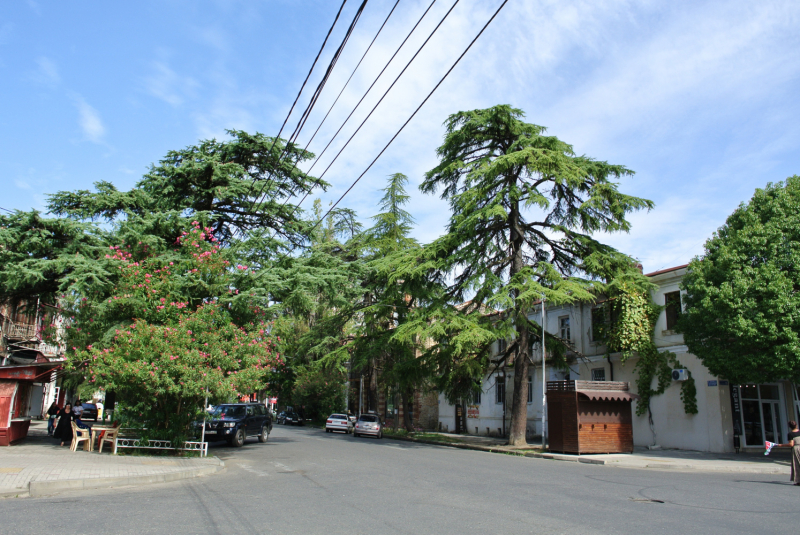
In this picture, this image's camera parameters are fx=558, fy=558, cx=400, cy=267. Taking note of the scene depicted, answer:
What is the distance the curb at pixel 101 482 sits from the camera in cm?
969

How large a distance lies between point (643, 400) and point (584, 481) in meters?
13.5

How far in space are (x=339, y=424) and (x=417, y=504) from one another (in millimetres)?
29988

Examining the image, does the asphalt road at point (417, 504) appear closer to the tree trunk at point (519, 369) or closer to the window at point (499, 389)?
the tree trunk at point (519, 369)

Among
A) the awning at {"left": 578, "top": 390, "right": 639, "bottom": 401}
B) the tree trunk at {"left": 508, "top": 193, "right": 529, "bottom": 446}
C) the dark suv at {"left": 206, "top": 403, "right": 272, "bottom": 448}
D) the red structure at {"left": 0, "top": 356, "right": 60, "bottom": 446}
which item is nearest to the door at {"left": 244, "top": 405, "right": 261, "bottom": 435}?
the dark suv at {"left": 206, "top": 403, "right": 272, "bottom": 448}

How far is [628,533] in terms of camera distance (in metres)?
7.02

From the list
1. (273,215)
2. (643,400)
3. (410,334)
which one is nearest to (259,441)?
(410,334)

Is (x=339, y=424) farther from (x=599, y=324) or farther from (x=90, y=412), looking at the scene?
(x=599, y=324)

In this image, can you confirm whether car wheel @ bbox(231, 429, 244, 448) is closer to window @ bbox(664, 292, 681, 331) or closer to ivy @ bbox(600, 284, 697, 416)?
ivy @ bbox(600, 284, 697, 416)

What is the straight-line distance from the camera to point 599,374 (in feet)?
91.0

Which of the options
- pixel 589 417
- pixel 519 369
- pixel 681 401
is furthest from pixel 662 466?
pixel 519 369

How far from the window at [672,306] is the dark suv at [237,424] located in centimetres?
1798

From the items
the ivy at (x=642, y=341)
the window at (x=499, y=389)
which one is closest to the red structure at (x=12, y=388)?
the ivy at (x=642, y=341)

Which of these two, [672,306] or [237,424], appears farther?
[672,306]

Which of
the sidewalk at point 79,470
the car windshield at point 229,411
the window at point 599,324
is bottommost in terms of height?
the sidewalk at point 79,470
